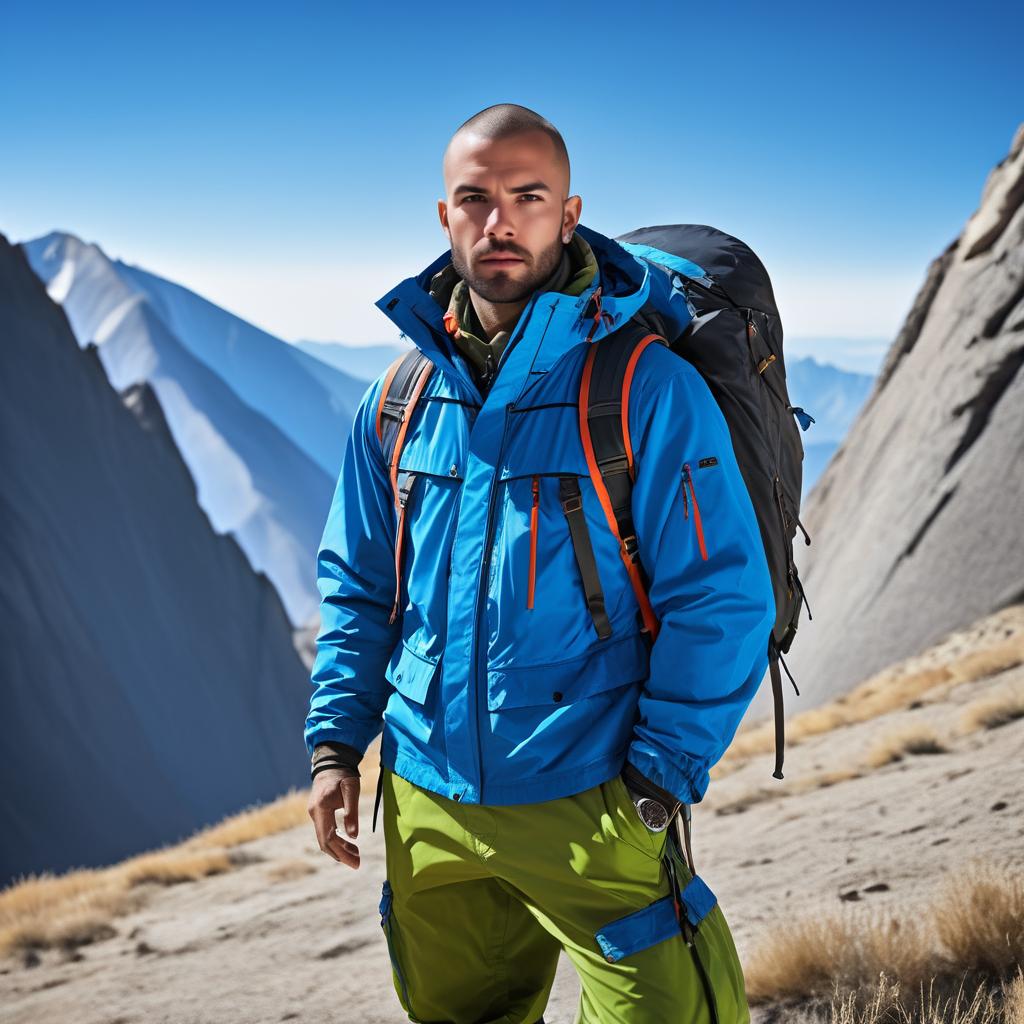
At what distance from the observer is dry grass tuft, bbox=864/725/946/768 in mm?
7496

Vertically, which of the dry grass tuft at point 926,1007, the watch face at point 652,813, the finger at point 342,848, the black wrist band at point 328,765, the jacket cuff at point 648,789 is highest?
the black wrist band at point 328,765

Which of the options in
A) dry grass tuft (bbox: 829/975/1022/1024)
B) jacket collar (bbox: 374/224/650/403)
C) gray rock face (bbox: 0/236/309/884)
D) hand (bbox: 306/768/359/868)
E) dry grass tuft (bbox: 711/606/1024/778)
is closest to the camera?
jacket collar (bbox: 374/224/650/403)

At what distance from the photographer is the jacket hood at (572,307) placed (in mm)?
2197

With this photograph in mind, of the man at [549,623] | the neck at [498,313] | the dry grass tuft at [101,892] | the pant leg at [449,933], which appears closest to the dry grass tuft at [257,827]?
the dry grass tuft at [101,892]

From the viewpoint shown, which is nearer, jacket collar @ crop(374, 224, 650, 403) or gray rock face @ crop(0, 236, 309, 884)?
jacket collar @ crop(374, 224, 650, 403)

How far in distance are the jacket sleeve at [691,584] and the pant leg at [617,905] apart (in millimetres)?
165

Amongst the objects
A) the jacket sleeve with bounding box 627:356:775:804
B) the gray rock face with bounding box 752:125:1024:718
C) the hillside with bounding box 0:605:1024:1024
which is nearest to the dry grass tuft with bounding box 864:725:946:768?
the hillside with bounding box 0:605:1024:1024

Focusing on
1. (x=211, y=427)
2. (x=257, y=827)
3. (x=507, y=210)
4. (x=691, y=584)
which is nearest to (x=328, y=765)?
(x=691, y=584)

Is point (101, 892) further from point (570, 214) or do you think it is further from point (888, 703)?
point (888, 703)

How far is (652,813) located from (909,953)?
1.95 m

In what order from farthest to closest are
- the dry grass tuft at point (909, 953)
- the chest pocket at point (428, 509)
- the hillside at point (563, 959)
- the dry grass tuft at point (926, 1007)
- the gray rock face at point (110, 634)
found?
the gray rock face at point (110, 634), the hillside at point (563, 959), the dry grass tuft at point (909, 953), the dry grass tuft at point (926, 1007), the chest pocket at point (428, 509)

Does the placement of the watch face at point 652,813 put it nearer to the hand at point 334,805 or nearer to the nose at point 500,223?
the hand at point 334,805

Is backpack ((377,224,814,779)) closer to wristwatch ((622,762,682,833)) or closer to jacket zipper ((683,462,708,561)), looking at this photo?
jacket zipper ((683,462,708,561))

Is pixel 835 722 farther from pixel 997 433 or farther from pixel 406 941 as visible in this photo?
pixel 406 941
